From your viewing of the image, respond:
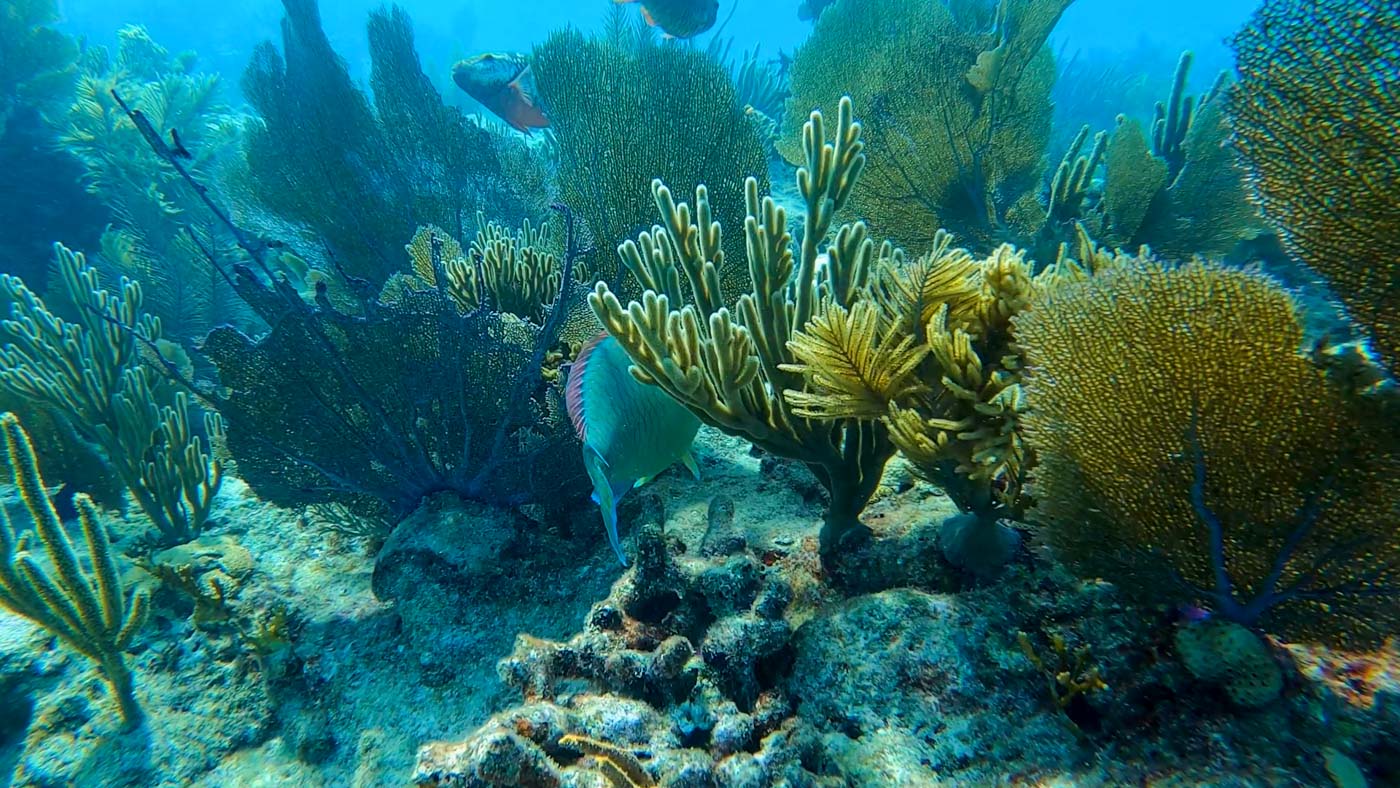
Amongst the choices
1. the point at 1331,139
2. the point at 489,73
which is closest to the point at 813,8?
the point at 489,73

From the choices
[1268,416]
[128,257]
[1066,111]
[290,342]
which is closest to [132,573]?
[290,342]

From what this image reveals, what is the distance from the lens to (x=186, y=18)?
3666 cm

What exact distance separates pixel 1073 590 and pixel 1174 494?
0.49 m

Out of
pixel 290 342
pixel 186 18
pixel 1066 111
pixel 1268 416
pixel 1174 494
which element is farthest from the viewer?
pixel 186 18

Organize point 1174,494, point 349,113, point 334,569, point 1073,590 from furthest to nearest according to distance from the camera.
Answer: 1. point 349,113
2. point 334,569
3. point 1073,590
4. point 1174,494

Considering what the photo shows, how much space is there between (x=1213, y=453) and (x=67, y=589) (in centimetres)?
437

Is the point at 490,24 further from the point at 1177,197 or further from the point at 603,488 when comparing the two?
the point at 603,488

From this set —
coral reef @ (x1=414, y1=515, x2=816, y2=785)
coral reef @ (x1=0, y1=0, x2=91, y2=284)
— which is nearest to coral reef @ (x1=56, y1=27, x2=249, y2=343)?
coral reef @ (x1=0, y1=0, x2=91, y2=284)

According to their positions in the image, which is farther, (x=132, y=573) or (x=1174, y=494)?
(x=132, y=573)

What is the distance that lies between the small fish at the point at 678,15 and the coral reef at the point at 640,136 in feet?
10.7

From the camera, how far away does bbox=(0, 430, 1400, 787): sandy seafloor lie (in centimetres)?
149

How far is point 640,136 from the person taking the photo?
4887 millimetres

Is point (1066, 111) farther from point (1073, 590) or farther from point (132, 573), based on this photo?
point (132, 573)

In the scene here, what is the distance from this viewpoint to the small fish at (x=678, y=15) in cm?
789
